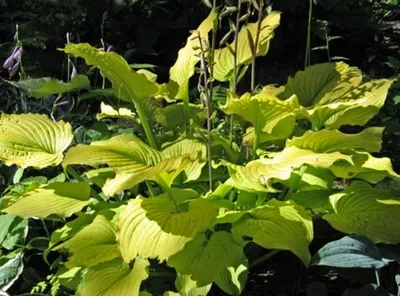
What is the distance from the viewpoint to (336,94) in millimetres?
2070

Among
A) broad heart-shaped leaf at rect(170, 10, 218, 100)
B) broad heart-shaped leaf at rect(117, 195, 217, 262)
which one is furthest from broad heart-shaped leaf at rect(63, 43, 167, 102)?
broad heart-shaped leaf at rect(117, 195, 217, 262)

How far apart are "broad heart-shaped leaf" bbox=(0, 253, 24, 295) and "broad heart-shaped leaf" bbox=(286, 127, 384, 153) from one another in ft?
2.64

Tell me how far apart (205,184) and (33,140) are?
505 mm

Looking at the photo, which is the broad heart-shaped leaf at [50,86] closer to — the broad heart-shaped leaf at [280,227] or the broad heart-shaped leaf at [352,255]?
the broad heart-shaped leaf at [280,227]

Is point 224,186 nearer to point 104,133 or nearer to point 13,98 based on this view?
point 104,133

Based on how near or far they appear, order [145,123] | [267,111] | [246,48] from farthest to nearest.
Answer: [246,48]
[145,123]
[267,111]

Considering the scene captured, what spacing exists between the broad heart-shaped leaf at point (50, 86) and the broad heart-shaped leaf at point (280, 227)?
2.46 ft

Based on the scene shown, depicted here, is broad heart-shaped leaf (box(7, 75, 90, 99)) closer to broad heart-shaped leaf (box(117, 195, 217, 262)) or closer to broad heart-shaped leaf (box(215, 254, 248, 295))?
broad heart-shaped leaf (box(117, 195, 217, 262))

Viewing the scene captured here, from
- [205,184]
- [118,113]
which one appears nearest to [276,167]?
[205,184]

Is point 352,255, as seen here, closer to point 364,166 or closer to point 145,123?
point 364,166

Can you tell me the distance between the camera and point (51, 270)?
2066 millimetres

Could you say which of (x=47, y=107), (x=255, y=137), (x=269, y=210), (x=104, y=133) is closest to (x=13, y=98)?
(x=47, y=107)

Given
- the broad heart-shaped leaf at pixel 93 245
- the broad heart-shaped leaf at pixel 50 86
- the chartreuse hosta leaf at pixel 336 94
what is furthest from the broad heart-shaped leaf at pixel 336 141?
the broad heart-shaped leaf at pixel 50 86

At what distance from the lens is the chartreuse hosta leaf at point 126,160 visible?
5.00ft
